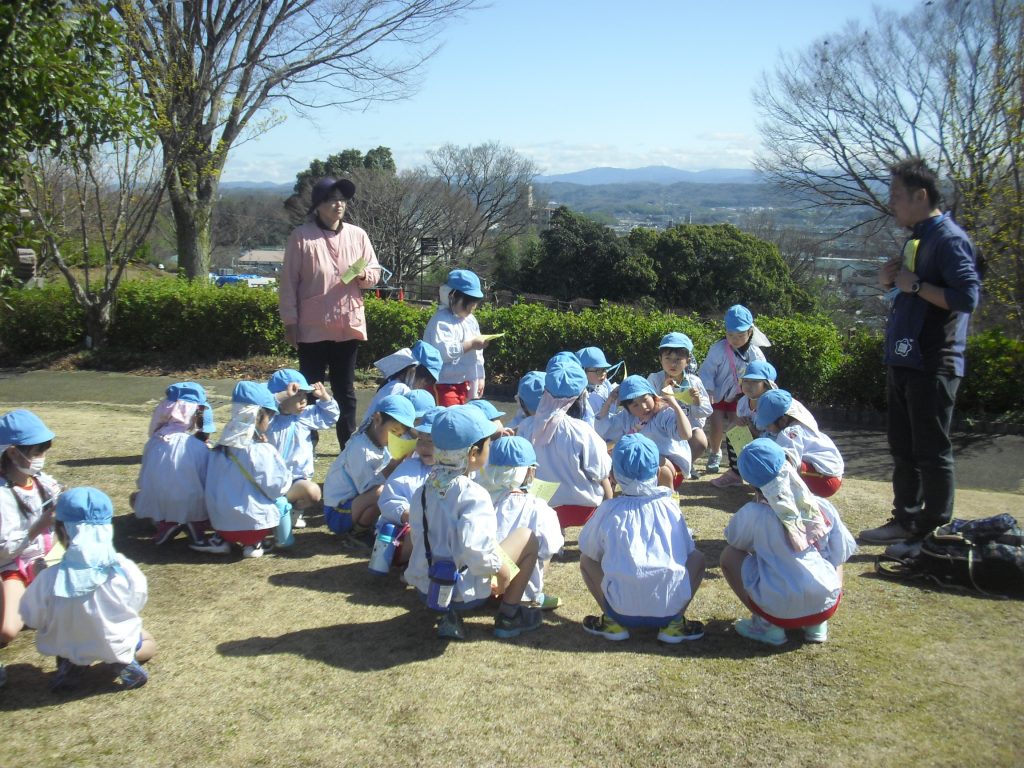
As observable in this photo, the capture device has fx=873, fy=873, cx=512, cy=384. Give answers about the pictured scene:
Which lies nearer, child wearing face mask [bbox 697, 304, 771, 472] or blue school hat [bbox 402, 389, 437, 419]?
blue school hat [bbox 402, 389, 437, 419]

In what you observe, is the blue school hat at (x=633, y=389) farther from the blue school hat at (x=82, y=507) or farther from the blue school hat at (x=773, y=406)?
the blue school hat at (x=82, y=507)

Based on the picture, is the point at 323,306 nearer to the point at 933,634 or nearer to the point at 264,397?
the point at 264,397

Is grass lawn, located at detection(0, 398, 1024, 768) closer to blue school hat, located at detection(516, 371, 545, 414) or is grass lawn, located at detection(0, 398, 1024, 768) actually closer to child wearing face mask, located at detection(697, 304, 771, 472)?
blue school hat, located at detection(516, 371, 545, 414)

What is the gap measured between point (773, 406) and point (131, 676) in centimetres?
356

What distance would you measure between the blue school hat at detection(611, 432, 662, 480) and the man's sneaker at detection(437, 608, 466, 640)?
102 cm

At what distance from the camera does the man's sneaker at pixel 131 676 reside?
11.7 ft

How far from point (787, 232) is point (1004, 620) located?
1583 inches

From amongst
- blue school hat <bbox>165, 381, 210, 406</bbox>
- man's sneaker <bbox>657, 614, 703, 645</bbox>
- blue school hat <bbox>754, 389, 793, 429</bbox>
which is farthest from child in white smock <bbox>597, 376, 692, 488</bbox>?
blue school hat <bbox>165, 381, 210, 406</bbox>

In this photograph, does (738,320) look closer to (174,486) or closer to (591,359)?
(591,359)

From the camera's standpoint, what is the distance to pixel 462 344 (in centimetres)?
666

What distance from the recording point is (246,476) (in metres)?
4.94

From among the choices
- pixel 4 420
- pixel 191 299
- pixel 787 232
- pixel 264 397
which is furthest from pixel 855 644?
pixel 787 232

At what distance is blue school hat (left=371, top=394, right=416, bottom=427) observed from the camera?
5000mm

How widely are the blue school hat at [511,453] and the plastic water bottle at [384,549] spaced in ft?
2.39
